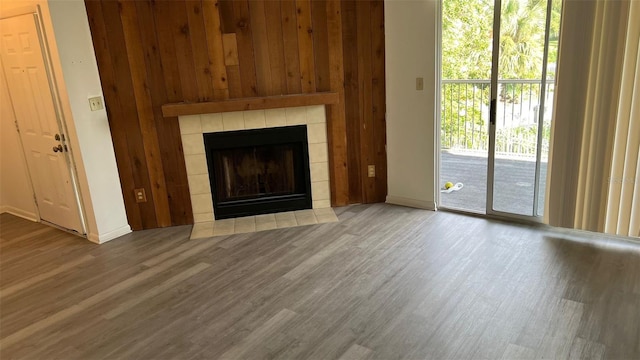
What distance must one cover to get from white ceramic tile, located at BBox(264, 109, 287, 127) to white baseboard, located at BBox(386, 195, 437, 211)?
1359 millimetres

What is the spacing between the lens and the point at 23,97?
4.48 metres

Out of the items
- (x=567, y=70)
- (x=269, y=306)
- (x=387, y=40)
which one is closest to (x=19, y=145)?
(x=269, y=306)

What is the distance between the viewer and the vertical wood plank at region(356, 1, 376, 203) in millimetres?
4441

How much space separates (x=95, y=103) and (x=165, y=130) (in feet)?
2.08

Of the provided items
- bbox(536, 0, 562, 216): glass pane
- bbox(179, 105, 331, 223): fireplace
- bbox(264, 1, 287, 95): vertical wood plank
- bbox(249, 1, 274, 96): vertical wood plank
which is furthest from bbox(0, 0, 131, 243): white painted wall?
bbox(536, 0, 562, 216): glass pane

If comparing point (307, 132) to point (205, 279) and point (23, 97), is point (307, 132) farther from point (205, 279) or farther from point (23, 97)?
point (23, 97)

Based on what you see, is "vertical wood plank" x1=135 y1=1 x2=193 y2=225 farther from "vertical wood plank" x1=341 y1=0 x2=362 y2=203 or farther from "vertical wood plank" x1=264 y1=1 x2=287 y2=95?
"vertical wood plank" x1=341 y1=0 x2=362 y2=203

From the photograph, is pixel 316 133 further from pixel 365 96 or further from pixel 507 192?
pixel 507 192

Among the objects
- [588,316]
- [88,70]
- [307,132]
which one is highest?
[88,70]

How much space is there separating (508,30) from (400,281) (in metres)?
2.24

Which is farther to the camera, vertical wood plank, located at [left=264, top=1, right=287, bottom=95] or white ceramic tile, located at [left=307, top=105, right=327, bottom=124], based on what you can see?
white ceramic tile, located at [left=307, top=105, right=327, bottom=124]

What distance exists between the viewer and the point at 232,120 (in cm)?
450

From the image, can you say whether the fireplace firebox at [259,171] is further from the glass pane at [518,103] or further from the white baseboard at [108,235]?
the glass pane at [518,103]

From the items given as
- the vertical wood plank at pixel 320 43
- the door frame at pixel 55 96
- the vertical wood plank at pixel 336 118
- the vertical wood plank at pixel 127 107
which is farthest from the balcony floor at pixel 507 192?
the door frame at pixel 55 96
